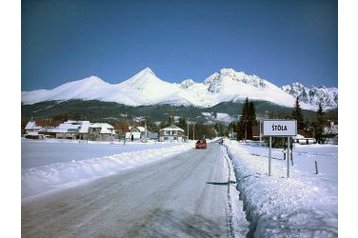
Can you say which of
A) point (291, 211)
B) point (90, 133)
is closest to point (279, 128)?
point (291, 211)

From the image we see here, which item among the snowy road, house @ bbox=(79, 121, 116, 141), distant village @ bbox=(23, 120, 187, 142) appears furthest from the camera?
house @ bbox=(79, 121, 116, 141)

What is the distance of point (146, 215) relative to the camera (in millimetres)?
8414

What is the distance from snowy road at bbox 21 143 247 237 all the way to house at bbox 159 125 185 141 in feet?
343

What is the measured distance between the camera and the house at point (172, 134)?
11800 cm

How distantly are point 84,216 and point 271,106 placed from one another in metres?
7.38

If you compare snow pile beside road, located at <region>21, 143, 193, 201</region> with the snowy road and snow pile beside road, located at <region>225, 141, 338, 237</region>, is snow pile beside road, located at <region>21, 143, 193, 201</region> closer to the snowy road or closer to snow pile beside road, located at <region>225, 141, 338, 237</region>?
the snowy road

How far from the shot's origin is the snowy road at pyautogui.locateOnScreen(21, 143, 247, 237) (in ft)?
23.3

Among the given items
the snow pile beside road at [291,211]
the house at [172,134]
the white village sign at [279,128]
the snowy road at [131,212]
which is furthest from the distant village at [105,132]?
the snow pile beside road at [291,211]

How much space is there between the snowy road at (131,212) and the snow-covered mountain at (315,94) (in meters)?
3.00

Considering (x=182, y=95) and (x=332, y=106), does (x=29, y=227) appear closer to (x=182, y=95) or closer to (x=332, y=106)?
(x=332, y=106)

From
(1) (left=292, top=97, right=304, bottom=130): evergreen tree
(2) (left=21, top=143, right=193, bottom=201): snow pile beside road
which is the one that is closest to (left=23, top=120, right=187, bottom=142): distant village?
(2) (left=21, top=143, right=193, bottom=201): snow pile beside road

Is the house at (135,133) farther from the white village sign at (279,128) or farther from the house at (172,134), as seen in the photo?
the white village sign at (279,128)

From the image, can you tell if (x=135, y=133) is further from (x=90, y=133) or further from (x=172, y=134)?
(x=90, y=133)
